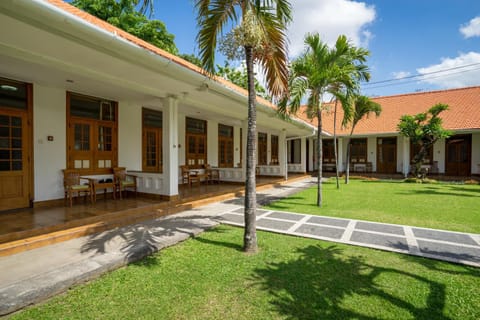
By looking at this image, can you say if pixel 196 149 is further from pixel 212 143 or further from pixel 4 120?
pixel 4 120

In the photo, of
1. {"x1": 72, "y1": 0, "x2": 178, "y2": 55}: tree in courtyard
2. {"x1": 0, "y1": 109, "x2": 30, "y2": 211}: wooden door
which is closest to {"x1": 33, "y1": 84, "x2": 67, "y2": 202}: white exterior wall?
{"x1": 0, "y1": 109, "x2": 30, "y2": 211}: wooden door

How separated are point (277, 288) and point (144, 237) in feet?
8.25

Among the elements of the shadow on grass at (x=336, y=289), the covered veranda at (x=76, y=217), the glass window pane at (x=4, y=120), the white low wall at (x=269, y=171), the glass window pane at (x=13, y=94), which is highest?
the glass window pane at (x=13, y=94)

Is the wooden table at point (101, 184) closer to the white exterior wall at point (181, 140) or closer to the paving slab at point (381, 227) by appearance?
the white exterior wall at point (181, 140)

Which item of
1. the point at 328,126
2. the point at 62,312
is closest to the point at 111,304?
the point at 62,312

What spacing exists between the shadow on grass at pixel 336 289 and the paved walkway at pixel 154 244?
923 millimetres

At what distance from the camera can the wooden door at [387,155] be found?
57.2 ft

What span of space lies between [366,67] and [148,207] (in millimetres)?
7347

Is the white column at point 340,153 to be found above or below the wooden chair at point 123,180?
above

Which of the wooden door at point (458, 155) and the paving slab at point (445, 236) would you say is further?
the wooden door at point (458, 155)

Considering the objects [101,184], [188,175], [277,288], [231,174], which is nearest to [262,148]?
[231,174]

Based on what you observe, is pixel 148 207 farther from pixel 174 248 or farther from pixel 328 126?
pixel 328 126

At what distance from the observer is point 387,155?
1769 cm

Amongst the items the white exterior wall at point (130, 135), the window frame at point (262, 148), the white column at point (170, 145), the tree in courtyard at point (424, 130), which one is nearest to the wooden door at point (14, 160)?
the white exterior wall at point (130, 135)
